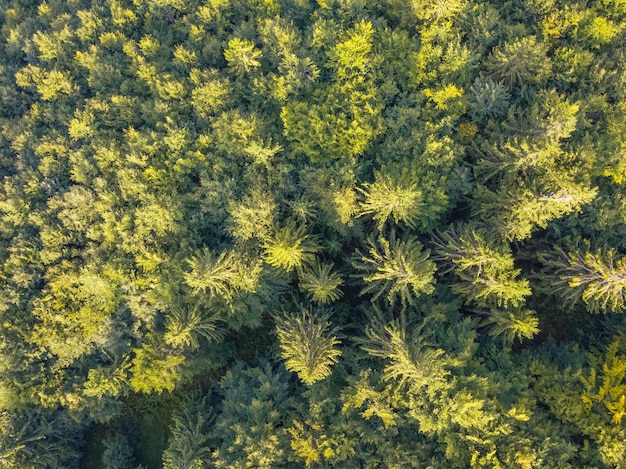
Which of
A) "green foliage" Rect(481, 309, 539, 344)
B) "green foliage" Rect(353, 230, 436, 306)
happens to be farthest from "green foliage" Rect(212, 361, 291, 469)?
"green foliage" Rect(481, 309, 539, 344)

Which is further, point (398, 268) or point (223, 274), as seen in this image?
point (223, 274)

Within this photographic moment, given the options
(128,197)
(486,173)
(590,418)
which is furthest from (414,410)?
(128,197)

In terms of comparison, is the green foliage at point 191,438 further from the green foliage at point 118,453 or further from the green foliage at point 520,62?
the green foliage at point 520,62

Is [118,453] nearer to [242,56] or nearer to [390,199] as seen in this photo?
[390,199]

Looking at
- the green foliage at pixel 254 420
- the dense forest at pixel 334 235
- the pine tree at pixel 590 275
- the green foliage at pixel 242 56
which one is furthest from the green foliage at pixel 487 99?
the green foliage at pixel 254 420

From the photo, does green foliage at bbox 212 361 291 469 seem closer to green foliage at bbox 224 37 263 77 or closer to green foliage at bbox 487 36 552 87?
green foliage at bbox 224 37 263 77

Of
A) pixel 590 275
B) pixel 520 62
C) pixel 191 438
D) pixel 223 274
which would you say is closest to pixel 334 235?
pixel 223 274
